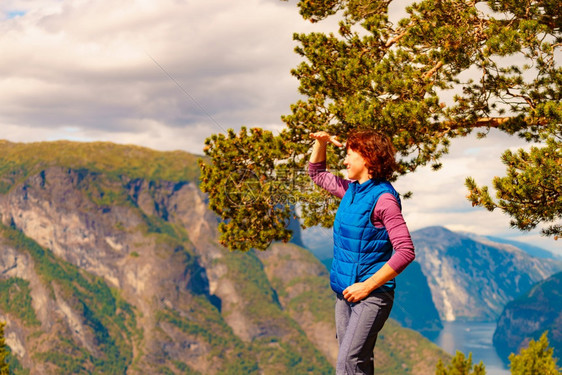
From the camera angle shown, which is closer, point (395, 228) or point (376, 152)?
point (395, 228)

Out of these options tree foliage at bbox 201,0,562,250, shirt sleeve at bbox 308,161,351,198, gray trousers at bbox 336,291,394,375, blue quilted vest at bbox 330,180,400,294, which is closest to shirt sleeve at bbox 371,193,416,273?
blue quilted vest at bbox 330,180,400,294

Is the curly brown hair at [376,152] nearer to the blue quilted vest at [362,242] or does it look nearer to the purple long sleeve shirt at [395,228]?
the blue quilted vest at [362,242]

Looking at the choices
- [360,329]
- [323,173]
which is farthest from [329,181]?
[360,329]

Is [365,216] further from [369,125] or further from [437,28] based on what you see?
[437,28]

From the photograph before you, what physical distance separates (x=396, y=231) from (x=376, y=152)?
2.99ft

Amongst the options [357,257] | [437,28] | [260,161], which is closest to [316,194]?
[260,161]

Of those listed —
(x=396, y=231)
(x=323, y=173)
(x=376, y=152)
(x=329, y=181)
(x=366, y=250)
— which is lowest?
(x=366, y=250)

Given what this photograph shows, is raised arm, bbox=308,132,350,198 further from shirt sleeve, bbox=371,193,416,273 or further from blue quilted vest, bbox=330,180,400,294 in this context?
shirt sleeve, bbox=371,193,416,273

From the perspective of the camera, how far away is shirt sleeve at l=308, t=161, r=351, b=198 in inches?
277

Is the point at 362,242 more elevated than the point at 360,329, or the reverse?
the point at 362,242

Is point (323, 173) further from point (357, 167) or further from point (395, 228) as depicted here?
point (395, 228)

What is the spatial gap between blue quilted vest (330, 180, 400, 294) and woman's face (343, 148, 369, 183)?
16 centimetres

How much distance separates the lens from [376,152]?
6211mm

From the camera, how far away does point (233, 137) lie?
19750 millimetres
